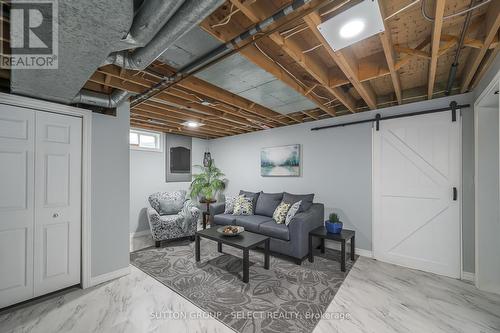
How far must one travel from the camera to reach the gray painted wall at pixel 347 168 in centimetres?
281

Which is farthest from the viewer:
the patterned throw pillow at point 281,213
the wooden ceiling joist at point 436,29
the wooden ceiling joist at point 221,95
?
the patterned throw pillow at point 281,213

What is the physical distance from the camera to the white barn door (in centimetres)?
290

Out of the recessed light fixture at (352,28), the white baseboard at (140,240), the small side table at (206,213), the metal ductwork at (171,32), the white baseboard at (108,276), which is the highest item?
the recessed light fixture at (352,28)

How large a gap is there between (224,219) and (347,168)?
2.56m

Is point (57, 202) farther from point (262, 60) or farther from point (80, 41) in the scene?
point (262, 60)

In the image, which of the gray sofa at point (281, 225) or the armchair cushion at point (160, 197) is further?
the armchair cushion at point (160, 197)

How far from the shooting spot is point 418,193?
3.13 meters

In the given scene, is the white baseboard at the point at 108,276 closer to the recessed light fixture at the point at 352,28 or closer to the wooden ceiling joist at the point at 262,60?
the wooden ceiling joist at the point at 262,60

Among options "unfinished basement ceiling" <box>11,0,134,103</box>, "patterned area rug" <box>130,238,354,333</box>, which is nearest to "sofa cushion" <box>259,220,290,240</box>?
"patterned area rug" <box>130,238,354,333</box>

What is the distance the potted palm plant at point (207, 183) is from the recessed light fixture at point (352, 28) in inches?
174

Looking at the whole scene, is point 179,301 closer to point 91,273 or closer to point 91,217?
point 91,273

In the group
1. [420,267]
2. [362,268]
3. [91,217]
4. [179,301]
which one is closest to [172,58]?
[91,217]

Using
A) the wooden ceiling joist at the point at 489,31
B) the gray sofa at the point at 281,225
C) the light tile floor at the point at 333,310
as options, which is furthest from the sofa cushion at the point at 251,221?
the wooden ceiling joist at the point at 489,31

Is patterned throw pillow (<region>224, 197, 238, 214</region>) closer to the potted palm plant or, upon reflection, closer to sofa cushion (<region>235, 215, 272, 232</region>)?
sofa cushion (<region>235, 215, 272, 232</region>)
